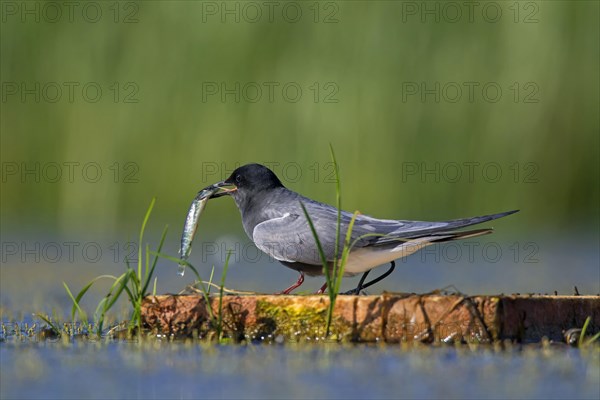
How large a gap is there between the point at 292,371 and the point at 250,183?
110 inches

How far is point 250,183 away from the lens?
771cm

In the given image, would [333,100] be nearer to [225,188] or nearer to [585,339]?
[225,188]

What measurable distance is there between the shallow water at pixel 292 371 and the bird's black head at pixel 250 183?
1.98 m

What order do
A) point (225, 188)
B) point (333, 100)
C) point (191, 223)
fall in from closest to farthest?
point (191, 223) < point (225, 188) < point (333, 100)

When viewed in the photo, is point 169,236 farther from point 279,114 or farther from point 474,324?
point 474,324

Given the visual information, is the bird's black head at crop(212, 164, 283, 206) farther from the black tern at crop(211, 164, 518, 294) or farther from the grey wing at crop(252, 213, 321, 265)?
the grey wing at crop(252, 213, 321, 265)

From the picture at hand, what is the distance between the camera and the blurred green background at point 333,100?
1141 centimetres

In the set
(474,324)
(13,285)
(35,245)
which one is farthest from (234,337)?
(35,245)

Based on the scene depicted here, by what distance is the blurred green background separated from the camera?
37.4 feet

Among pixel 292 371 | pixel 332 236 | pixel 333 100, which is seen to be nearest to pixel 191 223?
pixel 332 236

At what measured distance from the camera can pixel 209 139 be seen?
39.3 ft

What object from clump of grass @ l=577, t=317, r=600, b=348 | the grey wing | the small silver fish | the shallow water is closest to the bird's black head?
the small silver fish

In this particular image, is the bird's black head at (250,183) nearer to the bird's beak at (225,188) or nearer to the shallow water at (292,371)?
the bird's beak at (225,188)

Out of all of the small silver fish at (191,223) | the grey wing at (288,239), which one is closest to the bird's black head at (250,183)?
the small silver fish at (191,223)
